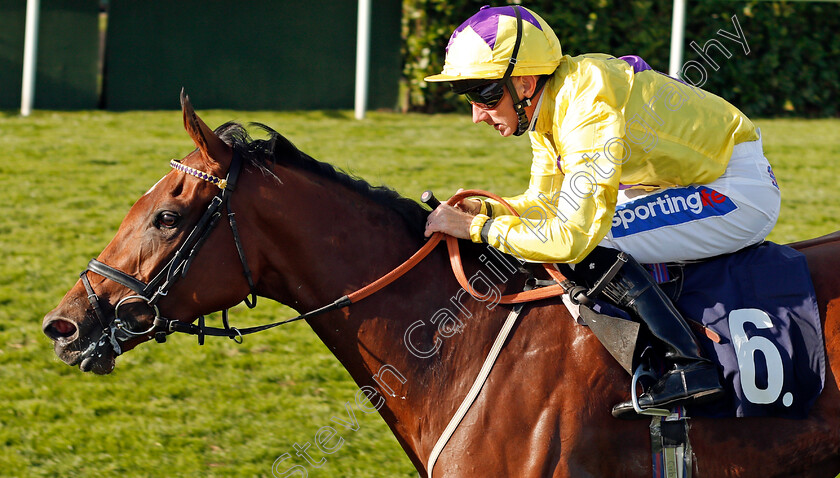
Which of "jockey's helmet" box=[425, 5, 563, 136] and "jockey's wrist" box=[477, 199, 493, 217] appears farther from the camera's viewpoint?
"jockey's wrist" box=[477, 199, 493, 217]

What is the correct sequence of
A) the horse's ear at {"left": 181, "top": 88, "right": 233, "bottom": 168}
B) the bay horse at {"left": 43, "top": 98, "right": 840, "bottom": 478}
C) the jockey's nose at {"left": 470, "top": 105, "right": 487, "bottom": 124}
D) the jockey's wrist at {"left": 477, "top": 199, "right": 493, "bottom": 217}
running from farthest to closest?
the jockey's wrist at {"left": 477, "top": 199, "right": 493, "bottom": 217}
the jockey's nose at {"left": 470, "top": 105, "right": 487, "bottom": 124}
the bay horse at {"left": 43, "top": 98, "right": 840, "bottom": 478}
the horse's ear at {"left": 181, "top": 88, "right": 233, "bottom": 168}

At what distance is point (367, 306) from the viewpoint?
2.97m

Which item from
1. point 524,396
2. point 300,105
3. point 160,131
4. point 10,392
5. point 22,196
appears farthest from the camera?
point 300,105

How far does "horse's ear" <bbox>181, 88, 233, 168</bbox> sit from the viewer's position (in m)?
2.69

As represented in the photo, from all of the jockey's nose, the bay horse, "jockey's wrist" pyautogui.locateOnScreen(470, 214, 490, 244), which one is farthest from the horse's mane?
the jockey's nose

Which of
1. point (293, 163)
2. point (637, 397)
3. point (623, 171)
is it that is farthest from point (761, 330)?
point (293, 163)

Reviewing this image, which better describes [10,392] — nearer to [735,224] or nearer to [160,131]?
[735,224]

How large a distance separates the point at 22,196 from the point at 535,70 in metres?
6.65

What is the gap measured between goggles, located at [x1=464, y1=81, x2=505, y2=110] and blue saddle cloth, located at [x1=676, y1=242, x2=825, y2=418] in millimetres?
893

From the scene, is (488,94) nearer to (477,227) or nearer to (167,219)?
(477,227)

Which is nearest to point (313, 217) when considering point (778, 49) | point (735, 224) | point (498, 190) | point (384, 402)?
point (384, 402)

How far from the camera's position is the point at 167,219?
278 centimetres

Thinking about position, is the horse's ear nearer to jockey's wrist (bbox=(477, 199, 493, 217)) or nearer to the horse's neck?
the horse's neck

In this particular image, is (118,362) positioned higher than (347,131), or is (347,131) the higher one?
(347,131)
